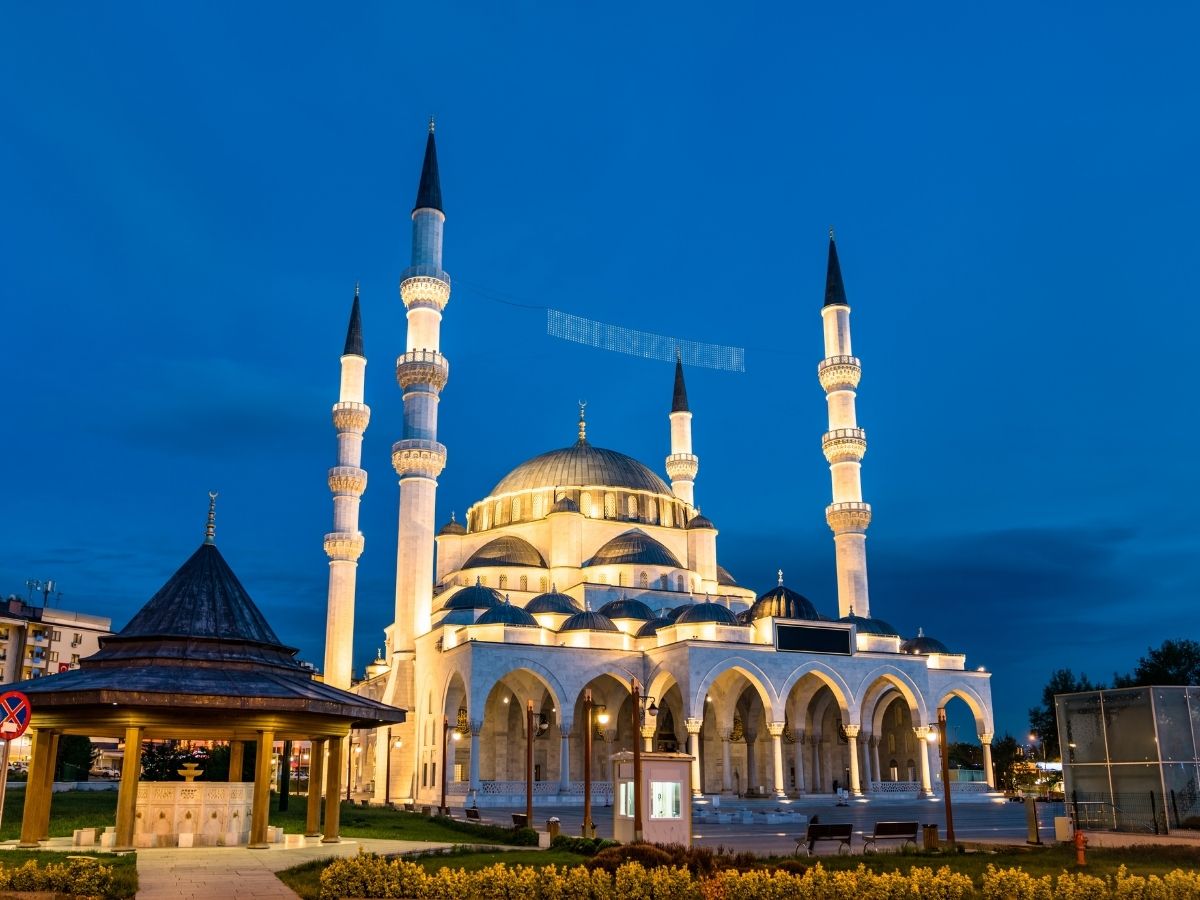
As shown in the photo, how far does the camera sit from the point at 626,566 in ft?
152

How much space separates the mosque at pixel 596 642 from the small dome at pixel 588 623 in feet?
0.26

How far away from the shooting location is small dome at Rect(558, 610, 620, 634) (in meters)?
39.3

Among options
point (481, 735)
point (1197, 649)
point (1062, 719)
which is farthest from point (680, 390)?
point (1062, 719)

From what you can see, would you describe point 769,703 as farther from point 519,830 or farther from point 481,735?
point 519,830

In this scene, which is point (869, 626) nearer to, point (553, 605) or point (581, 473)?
point (553, 605)

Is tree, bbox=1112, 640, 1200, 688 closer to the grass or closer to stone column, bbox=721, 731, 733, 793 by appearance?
stone column, bbox=721, 731, 733, 793

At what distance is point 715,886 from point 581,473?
41050mm

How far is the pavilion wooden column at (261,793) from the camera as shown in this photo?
1667 centimetres

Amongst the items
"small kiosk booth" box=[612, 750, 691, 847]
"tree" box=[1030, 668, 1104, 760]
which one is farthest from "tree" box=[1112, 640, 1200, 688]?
"small kiosk booth" box=[612, 750, 691, 847]

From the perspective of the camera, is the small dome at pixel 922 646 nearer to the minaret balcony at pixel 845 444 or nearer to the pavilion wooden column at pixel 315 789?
the minaret balcony at pixel 845 444

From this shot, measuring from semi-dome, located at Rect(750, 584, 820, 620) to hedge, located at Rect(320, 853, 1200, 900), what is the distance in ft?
97.1

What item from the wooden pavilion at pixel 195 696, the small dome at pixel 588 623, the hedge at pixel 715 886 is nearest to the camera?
the hedge at pixel 715 886

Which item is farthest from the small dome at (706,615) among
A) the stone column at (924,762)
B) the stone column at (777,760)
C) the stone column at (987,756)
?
the stone column at (987,756)

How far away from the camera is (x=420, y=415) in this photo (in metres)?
42.3
